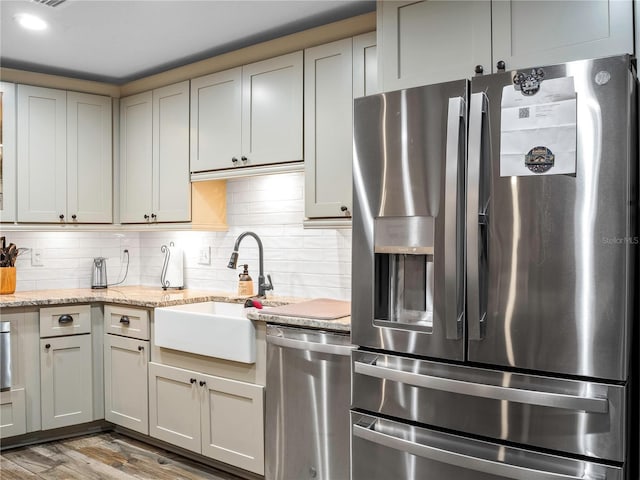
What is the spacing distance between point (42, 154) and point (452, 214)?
3102 mm

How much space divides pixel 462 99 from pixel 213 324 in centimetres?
171

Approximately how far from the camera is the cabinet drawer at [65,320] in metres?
3.47

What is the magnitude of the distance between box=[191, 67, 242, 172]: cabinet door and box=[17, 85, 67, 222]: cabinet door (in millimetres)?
1034

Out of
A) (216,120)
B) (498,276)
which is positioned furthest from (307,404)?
(216,120)

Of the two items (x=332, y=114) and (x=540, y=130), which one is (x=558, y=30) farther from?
(x=332, y=114)

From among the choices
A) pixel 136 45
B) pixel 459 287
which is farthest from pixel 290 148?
pixel 459 287

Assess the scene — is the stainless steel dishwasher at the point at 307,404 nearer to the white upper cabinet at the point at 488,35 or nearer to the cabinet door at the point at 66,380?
the white upper cabinet at the point at 488,35

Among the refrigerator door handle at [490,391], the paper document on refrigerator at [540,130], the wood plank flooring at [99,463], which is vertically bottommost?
the wood plank flooring at [99,463]

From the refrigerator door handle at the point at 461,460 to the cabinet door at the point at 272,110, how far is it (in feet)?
5.09

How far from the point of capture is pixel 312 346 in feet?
8.08

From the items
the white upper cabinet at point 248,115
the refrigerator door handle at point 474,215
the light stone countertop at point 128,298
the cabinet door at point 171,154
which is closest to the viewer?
the refrigerator door handle at point 474,215

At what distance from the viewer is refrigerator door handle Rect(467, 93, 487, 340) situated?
1.81m

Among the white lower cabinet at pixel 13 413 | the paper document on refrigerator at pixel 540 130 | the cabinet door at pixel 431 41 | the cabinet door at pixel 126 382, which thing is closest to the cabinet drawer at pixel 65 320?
the cabinet door at pixel 126 382

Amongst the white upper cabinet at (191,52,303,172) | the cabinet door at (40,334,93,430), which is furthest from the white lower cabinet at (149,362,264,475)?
the white upper cabinet at (191,52,303,172)
